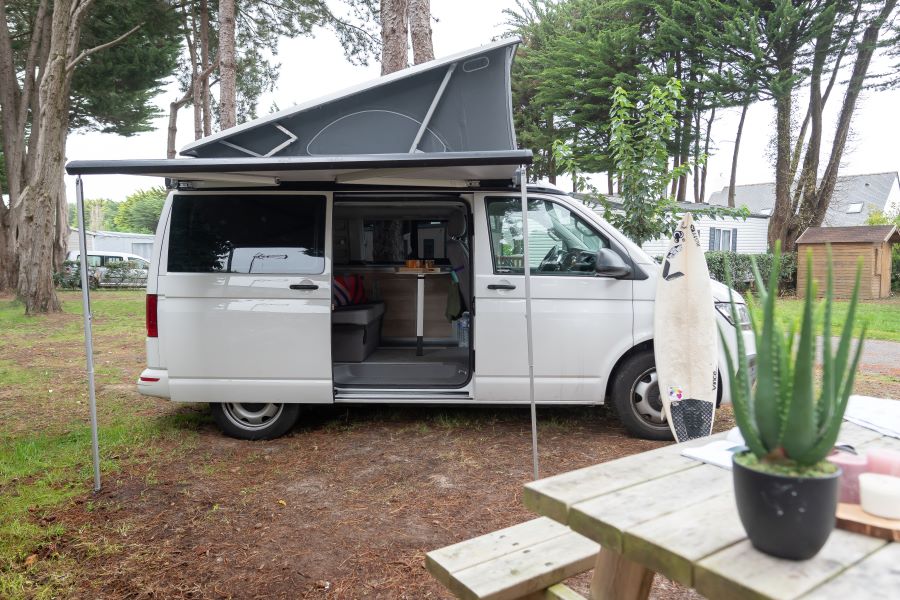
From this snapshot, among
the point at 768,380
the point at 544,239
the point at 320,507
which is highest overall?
the point at 544,239

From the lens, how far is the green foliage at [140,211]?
181 ft

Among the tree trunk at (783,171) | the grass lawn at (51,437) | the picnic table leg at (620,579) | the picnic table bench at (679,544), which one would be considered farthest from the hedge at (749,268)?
the picnic table leg at (620,579)

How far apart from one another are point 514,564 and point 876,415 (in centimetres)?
166

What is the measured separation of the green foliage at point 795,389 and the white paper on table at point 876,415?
123 cm

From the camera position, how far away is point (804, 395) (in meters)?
1.24

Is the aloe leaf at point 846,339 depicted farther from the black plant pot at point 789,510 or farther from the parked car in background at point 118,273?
the parked car in background at point 118,273

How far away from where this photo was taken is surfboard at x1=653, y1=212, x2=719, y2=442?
3.82 meters

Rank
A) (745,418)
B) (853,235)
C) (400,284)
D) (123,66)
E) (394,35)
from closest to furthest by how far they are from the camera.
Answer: (745,418)
(400,284)
(394,35)
(123,66)
(853,235)

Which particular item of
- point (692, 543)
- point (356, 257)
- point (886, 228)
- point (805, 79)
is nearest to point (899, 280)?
point (886, 228)

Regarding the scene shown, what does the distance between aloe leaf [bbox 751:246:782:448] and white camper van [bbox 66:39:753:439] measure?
305cm

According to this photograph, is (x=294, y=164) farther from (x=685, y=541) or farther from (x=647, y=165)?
(x=647, y=165)

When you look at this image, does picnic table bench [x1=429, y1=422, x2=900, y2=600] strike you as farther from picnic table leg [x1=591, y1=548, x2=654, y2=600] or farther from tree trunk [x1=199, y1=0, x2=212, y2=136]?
tree trunk [x1=199, y1=0, x2=212, y2=136]

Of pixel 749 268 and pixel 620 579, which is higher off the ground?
pixel 749 268

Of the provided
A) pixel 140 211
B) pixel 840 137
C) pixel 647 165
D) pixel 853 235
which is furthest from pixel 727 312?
pixel 140 211
